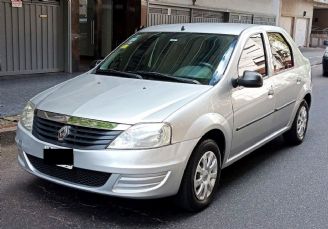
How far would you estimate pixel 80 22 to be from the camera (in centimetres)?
1536

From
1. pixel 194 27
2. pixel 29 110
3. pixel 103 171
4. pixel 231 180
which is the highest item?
pixel 194 27

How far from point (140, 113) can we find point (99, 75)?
139cm

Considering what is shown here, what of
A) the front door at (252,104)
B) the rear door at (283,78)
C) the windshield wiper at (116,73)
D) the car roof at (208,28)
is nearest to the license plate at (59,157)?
the windshield wiper at (116,73)

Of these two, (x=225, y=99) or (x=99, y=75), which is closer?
(x=225, y=99)

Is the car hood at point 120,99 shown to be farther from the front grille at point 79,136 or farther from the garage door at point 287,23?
the garage door at point 287,23

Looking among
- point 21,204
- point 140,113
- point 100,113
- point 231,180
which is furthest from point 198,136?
point 21,204

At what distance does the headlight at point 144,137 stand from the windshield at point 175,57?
956 mm

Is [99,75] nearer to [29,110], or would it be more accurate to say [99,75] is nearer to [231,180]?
[29,110]

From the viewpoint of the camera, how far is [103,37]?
16078 millimetres

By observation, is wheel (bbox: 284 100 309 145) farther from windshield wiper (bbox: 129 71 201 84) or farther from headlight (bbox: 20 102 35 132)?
headlight (bbox: 20 102 35 132)

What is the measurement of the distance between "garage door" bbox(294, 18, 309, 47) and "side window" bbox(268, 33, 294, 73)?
2503 cm

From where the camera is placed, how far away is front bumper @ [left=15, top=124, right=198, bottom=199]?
3.63m

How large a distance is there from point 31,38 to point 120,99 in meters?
8.11

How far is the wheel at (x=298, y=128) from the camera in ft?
21.3
